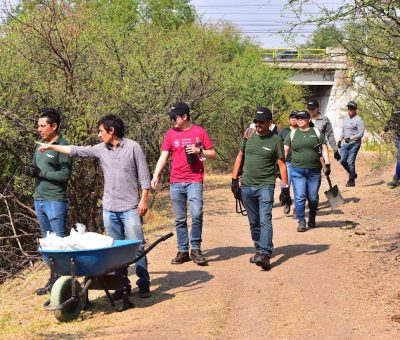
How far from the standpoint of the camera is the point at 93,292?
8570 millimetres

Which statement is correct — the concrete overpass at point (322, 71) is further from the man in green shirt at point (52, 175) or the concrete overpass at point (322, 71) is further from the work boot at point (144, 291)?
the work boot at point (144, 291)

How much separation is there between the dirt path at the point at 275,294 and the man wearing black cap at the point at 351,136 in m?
5.12

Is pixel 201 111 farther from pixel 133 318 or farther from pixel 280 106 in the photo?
pixel 133 318

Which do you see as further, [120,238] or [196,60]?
[196,60]

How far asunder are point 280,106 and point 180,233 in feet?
68.9

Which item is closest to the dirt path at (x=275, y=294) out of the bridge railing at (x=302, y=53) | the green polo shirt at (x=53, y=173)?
the green polo shirt at (x=53, y=173)

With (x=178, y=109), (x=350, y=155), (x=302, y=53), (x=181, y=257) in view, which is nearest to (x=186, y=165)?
(x=178, y=109)

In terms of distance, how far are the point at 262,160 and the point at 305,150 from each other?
2768mm

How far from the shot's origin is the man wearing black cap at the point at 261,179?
9.26 m

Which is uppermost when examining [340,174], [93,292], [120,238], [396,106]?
[396,106]

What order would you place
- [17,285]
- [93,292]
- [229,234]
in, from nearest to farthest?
[93,292] → [17,285] → [229,234]

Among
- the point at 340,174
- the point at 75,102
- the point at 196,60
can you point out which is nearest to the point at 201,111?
the point at 196,60

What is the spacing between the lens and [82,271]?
23.1 feet

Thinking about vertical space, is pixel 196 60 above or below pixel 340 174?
above
